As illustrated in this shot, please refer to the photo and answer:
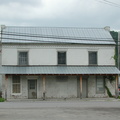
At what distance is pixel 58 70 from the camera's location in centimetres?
3350

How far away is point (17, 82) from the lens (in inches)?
1348

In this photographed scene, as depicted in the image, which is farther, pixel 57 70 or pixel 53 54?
pixel 53 54

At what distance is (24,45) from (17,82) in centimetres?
400

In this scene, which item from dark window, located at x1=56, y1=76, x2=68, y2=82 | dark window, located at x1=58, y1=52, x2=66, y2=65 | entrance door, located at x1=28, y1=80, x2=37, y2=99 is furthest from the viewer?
dark window, located at x1=56, y1=76, x2=68, y2=82

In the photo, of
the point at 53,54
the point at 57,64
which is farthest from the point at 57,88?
the point at 53,54

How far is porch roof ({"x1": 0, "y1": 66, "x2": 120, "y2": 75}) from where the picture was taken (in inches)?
1286

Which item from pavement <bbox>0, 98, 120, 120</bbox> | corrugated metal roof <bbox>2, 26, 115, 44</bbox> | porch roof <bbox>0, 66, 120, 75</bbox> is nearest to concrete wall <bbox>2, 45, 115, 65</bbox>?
porch roof <bbox>0, 66, 120, 75</bbox>

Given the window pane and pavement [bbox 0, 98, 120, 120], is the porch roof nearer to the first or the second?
the window pane

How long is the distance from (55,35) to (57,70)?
4523mm

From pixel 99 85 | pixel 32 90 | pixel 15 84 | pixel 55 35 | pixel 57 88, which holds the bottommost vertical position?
pixel 32 90

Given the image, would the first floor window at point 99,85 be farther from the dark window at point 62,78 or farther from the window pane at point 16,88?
the window pane at point 16,88

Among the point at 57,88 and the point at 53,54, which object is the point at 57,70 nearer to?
the point at 53,54

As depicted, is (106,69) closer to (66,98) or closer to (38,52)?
(66,98)

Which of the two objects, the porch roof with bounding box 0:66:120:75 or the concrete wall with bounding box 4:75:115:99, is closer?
the porch roof with bounding box 0:66:120:75
